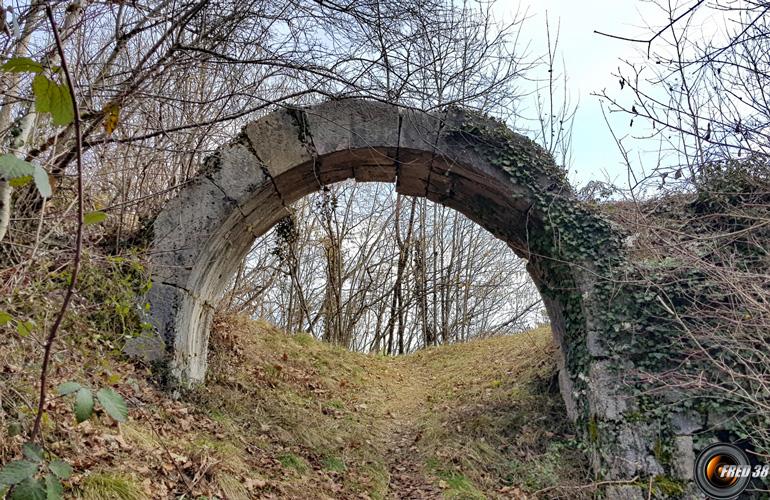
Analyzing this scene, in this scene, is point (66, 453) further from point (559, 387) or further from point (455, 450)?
point (559, 387)

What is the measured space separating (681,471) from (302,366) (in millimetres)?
5620

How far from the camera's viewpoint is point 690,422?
180 inches

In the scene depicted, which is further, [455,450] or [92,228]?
[455,450]

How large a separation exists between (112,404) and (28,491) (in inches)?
9.6

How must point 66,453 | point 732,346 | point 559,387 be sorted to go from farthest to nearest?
1. point 559,387
2. point 732,346
3. point 66,453

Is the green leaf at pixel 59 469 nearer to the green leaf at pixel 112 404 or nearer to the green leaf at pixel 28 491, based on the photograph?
the green leaf at pixel 28 491

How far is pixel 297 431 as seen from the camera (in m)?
5.44

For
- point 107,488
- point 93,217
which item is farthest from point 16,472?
point 107,488

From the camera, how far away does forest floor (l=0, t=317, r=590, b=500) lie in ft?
10.2

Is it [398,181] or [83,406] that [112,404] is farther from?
[398,181]

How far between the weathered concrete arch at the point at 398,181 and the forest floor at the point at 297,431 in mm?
545

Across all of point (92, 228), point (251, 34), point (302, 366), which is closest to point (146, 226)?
point (92, 228)

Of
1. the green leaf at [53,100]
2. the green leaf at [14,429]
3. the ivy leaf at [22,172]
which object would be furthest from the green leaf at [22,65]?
the green leaf at [14,429]

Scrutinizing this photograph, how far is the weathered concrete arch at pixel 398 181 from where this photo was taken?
4.99 metres
